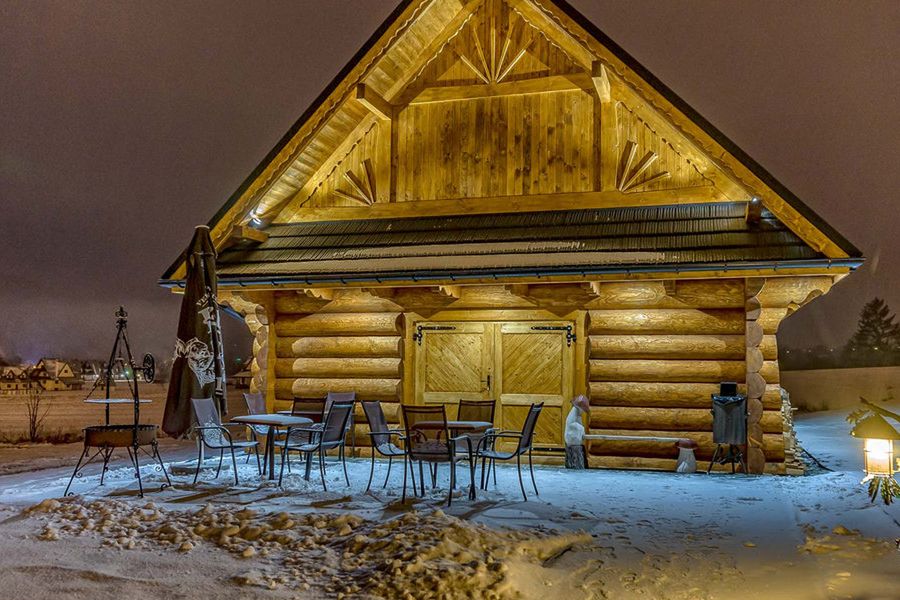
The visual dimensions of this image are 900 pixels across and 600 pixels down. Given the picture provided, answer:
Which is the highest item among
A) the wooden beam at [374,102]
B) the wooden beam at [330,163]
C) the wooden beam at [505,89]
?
the wooden beam at [505,89]

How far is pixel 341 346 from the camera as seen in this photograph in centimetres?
1270

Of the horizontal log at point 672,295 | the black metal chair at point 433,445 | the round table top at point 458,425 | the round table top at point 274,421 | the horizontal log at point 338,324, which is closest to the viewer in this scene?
the black metal chair at point 433,445

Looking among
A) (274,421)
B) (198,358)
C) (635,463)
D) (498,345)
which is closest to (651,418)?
(635,463)

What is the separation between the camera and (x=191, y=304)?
32.8 ft

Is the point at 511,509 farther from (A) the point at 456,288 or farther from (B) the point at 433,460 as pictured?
(A) the point at 456,288

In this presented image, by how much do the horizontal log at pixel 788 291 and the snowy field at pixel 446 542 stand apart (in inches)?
98.8

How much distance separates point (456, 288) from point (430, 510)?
190 inches

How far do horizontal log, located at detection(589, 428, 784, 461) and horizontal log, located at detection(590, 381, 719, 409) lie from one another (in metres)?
0.39

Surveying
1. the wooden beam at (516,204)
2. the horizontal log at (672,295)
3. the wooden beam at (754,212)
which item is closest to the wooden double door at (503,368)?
the horizontal log at (672,295)

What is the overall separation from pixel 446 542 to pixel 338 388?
7.10m

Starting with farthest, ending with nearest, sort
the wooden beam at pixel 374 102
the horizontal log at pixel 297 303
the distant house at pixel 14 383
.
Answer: the distant house at pixel 14 383, the horizontal log at pixel 297 303, the wooden beam at pixel 374 102

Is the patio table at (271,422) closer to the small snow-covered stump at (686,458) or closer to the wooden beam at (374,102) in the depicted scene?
the small snow-covered stump at (686,458)

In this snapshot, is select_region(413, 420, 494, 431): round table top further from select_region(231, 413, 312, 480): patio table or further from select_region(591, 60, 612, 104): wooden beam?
select_region(591, 60, 612, 104): wooden beam

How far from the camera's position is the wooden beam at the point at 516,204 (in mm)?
11641
